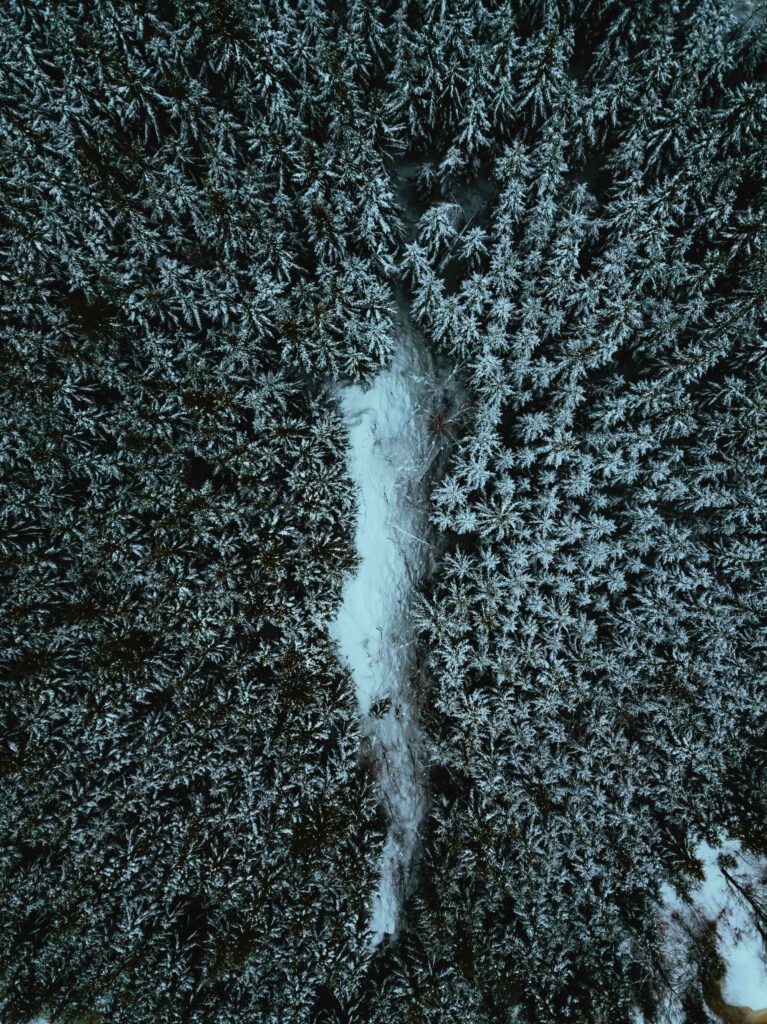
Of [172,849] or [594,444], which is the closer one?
[172,849]

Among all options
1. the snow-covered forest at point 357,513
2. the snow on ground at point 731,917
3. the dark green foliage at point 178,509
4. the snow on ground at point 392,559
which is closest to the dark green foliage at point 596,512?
the snow-covered forest at point 357,513

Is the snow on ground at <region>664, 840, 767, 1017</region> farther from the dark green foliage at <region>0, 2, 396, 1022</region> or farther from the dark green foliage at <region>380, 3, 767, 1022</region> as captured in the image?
the dark green foliage at <region>0, 2, 396, 1022</region>

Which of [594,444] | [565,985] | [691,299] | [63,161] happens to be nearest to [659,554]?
[594,444]

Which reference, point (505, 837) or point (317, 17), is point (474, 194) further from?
point (505, 837)

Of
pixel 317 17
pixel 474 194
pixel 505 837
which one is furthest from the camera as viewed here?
pixel 474 194

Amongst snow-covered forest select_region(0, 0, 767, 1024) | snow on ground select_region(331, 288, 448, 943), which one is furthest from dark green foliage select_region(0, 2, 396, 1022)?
snow on ground select_region(331, 288, 448, 943)

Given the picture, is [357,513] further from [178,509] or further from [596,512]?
[596,512]

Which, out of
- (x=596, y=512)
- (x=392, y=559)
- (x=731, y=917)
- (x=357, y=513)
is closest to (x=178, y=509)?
(x=357, y=513)
